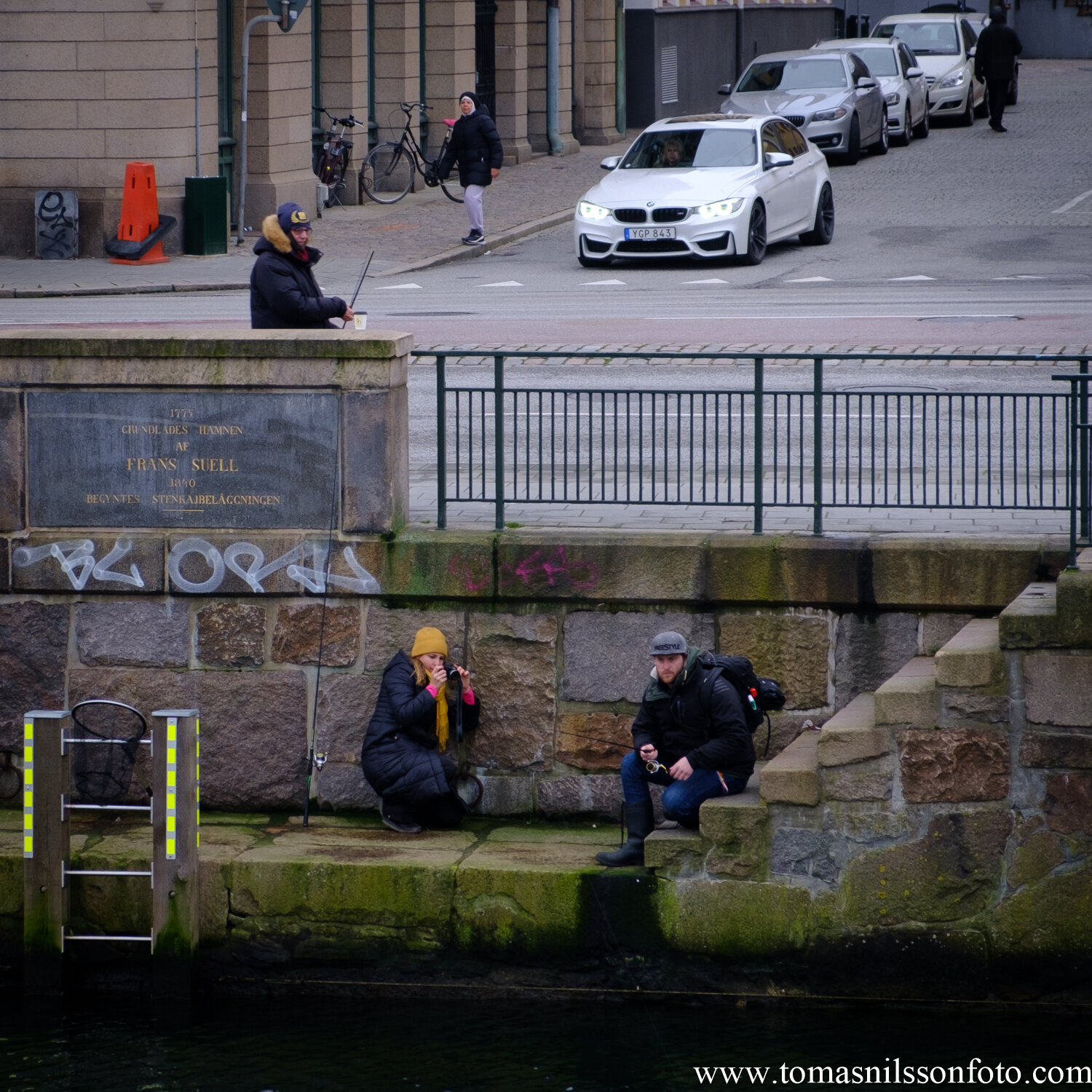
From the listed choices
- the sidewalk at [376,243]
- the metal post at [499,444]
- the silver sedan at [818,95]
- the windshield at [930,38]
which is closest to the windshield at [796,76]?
the silver sedan at [818,95]

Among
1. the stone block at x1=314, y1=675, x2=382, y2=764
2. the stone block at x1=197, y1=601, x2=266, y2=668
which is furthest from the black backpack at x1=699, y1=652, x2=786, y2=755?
the stone block at x1=197, y1=601, x2=266, y2=668

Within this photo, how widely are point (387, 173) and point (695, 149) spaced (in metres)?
8.13

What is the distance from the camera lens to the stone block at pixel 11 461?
10305 millimetres

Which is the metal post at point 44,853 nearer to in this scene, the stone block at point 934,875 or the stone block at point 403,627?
the stone block at point 403,627

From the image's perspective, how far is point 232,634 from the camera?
10.4m

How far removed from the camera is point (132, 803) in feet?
35.0

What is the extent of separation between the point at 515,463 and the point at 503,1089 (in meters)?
3.20

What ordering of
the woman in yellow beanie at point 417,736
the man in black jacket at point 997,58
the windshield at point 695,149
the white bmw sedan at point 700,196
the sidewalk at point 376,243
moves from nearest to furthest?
the woman in yellow beanie at point 417,736 < the sidewalk at point 376,243 < the white bmw sedan at point 700,196 < the windshield at point 695,149 < the man in black jacket at point 997,58

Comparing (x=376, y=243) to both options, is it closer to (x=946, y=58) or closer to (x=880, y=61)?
(x=880, y=61)

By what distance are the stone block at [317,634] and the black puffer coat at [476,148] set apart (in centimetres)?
1422

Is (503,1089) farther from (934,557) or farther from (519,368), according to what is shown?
(519,368)

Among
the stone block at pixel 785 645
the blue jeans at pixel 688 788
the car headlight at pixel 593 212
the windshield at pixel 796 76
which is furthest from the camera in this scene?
the windshield at pixel 796 76

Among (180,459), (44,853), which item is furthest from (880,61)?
(44,853)

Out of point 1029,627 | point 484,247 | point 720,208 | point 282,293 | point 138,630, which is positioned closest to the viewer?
point 1029,627
